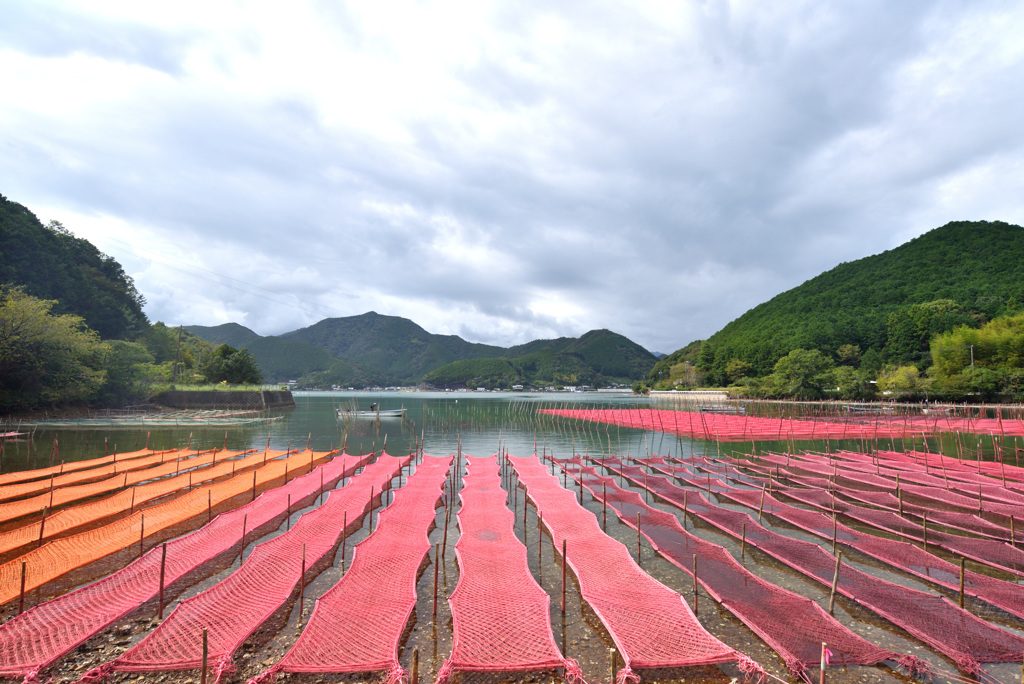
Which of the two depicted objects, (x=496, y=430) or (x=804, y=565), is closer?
(x=804, y=565)

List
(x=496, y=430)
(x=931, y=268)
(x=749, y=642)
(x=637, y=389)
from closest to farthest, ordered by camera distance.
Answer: (x=749, y=642) → (x=496, y=430) → (x=931, y=268) → (x=637, y=389)

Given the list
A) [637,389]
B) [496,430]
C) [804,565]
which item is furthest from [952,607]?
[637,389]

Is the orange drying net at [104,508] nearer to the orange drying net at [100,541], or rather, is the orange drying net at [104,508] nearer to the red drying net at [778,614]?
the orange drying net at [100,541]

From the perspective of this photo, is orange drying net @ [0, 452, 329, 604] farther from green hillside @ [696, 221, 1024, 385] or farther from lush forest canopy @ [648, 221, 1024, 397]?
green hillside @ [696, 221, 1024, 385]

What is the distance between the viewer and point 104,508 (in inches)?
523

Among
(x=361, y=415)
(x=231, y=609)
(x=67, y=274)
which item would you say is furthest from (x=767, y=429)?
(x=67, y=274)

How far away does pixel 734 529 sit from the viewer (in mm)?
12336

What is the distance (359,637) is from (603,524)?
30.3 feet

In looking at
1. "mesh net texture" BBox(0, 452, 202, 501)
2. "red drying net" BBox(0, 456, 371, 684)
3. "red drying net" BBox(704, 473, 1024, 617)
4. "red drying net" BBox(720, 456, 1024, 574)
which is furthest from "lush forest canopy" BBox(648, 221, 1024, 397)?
"mesh net texture" BBox(0, 452, 202, 501)

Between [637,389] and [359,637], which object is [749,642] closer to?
[359,637]

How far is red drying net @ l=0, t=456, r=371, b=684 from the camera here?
5965 mm

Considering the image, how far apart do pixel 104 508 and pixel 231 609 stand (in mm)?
10105

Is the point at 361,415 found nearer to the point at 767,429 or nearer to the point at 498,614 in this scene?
the point at 767,429

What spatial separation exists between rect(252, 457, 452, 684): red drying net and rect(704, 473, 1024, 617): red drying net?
10.3m
